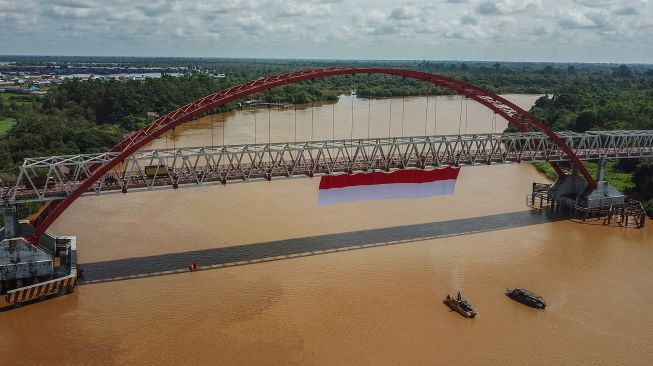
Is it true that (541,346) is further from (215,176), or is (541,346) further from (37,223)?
(37,223)

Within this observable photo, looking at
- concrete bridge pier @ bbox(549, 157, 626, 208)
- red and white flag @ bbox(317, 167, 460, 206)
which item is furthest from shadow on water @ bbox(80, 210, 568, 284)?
red and white flag @ bbox(317, 167, 460, 206)

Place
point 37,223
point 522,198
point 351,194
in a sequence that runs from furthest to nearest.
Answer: point 522,198 → point 351,194 → point 37,223

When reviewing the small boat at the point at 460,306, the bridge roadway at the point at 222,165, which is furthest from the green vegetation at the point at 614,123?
the small boat at the point at 460,306

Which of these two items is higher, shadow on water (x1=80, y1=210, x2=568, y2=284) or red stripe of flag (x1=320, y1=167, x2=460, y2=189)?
red stripe of flag (x1=320, y1=167, x2=460, y2=189)

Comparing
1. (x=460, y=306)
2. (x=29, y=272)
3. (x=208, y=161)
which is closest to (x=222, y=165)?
(x=208, y=161)

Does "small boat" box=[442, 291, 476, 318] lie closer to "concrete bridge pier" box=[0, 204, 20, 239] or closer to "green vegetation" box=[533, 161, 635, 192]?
"concrete bridge pier" box=[0, 204, 20, 239]

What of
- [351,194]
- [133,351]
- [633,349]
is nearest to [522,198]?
[351,194]
